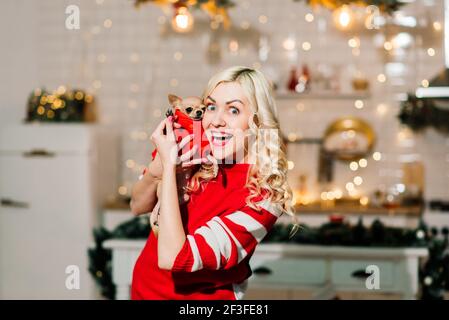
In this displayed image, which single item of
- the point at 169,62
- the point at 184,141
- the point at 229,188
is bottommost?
the point at 229,188

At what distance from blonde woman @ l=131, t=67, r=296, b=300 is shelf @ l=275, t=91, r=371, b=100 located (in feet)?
8.94

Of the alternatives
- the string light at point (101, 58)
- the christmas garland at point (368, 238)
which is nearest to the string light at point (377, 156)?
the christmas garland at point (368, 238)

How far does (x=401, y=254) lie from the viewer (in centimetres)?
284

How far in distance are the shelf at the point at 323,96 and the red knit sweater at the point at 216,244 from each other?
2747 mm

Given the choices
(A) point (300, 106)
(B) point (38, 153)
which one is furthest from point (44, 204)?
(A) point (300, 106)

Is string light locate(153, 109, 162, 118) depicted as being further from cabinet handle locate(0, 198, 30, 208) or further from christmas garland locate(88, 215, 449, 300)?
christmas garland locate(88, 215, 449, 300)

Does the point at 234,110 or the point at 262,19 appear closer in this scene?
the point at 234,110

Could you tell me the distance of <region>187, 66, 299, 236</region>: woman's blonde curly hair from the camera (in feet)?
5.08

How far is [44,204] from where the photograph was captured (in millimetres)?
3928

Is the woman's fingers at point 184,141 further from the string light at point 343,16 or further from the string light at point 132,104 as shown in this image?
the string light at point 132,104

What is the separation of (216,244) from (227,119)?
0.29m

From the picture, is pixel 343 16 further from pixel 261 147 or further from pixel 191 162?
pixel 191 162

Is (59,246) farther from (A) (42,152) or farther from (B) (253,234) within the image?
(B) (253,234)

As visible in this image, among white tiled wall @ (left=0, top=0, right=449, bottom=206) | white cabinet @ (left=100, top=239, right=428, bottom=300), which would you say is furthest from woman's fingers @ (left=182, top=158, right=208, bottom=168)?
white tiled wall @ (left=0, top=0, right=449, bottom=206)
